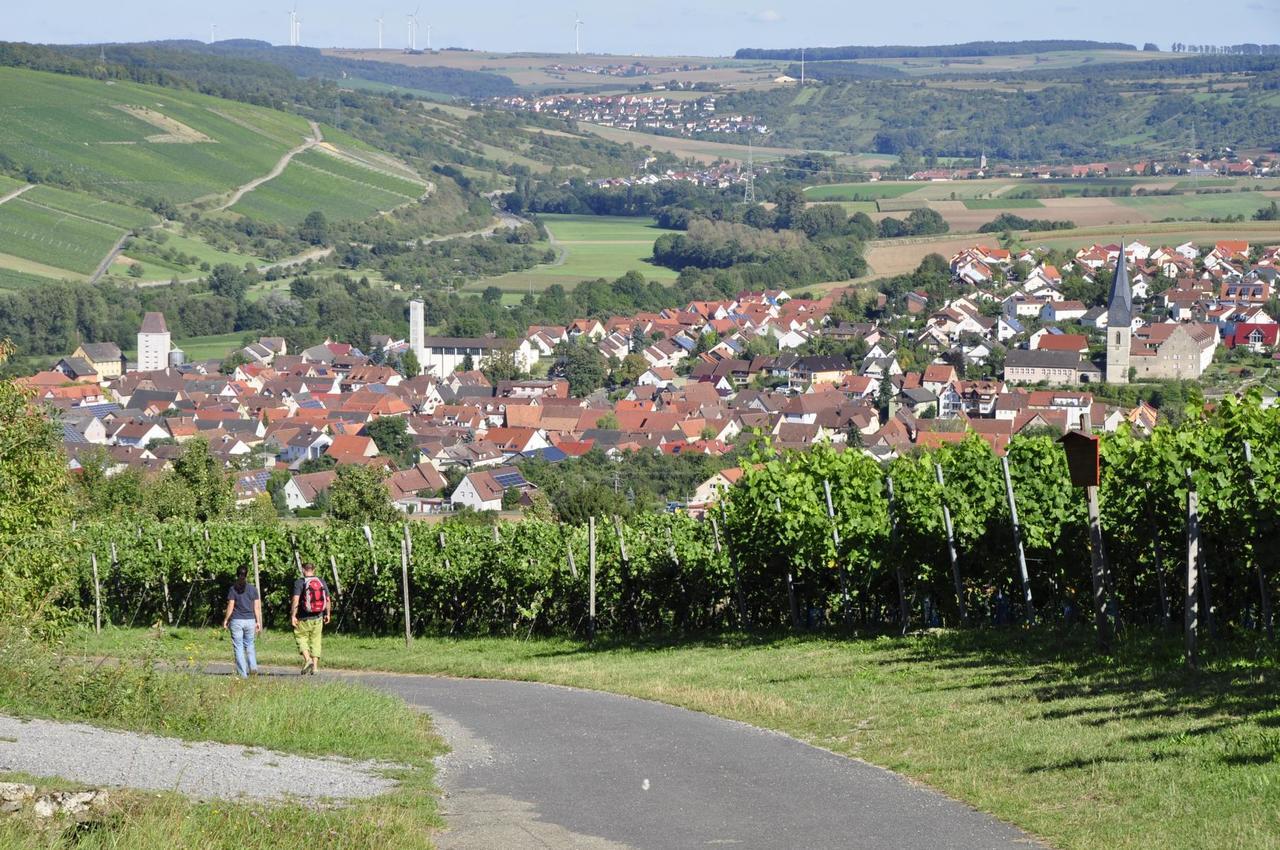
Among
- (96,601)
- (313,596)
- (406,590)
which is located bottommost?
(96,601)

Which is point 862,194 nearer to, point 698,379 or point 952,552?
point 698,379

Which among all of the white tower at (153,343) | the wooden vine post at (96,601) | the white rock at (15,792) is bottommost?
the white tower at (153,343)

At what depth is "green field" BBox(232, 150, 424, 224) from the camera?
6289 inches

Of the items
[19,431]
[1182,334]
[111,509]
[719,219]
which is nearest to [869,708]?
[19,431]

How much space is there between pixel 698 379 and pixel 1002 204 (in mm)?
79217

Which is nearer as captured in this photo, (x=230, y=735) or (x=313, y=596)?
(x=230, y=735)

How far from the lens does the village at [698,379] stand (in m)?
78.2

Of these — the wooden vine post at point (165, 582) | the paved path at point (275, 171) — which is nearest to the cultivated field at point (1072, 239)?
the paved path at point (275, 171)

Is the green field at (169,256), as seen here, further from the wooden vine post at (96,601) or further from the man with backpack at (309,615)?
the man with backpack at (309,615)

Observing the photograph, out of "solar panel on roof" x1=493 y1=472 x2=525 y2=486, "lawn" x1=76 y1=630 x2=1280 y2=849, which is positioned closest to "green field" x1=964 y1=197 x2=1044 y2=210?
"solar panel on roof" x1=493 y1=472 x2=525 y2=486

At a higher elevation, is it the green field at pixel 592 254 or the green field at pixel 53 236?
the green field at pixel 53 236

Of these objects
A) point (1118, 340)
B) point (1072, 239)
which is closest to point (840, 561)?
point (1118, 340)

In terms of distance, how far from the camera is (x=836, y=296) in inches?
5153

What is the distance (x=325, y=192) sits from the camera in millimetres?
168875
